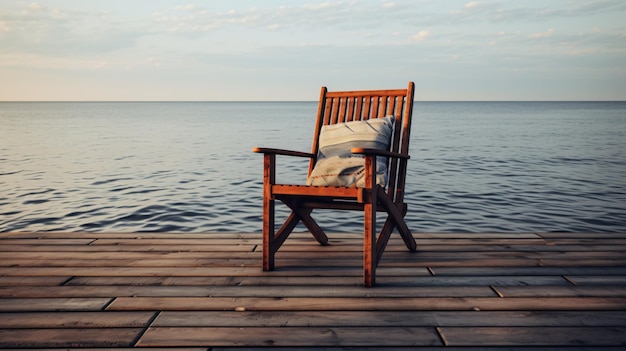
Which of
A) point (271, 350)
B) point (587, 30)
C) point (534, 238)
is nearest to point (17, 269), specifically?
point (271, 350)

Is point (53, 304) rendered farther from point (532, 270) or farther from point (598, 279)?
point (598, 279)

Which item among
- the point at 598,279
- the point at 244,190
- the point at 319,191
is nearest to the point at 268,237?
the point at 319,191

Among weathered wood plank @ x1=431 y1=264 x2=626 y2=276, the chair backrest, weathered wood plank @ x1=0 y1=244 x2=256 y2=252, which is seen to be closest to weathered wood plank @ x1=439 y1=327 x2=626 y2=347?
weathered wood plank @ x1=431 y1=264 x2=626 y2=276

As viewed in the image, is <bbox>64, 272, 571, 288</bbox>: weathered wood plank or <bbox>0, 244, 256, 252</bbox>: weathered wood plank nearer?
<bbox>64, 272, 571, 288</bbox>: weathered wood plank

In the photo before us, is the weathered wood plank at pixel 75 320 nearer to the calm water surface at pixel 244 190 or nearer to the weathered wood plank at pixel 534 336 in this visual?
the weathered wood plank at pixel 534 336

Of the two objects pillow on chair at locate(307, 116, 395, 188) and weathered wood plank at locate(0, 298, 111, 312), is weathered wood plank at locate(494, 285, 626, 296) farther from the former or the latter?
weathered wood plank at locate(0, 298, 111, 312)

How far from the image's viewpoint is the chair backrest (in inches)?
117

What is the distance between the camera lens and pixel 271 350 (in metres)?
1.65

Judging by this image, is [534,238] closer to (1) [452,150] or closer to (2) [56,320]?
(2) [56,320]

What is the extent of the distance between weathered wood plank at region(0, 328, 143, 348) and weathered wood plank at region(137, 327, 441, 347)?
66 mm

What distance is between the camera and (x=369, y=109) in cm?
319

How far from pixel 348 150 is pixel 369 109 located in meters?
0.43

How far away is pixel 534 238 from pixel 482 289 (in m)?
1.21

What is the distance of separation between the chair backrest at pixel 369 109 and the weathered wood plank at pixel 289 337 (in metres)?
1.26
